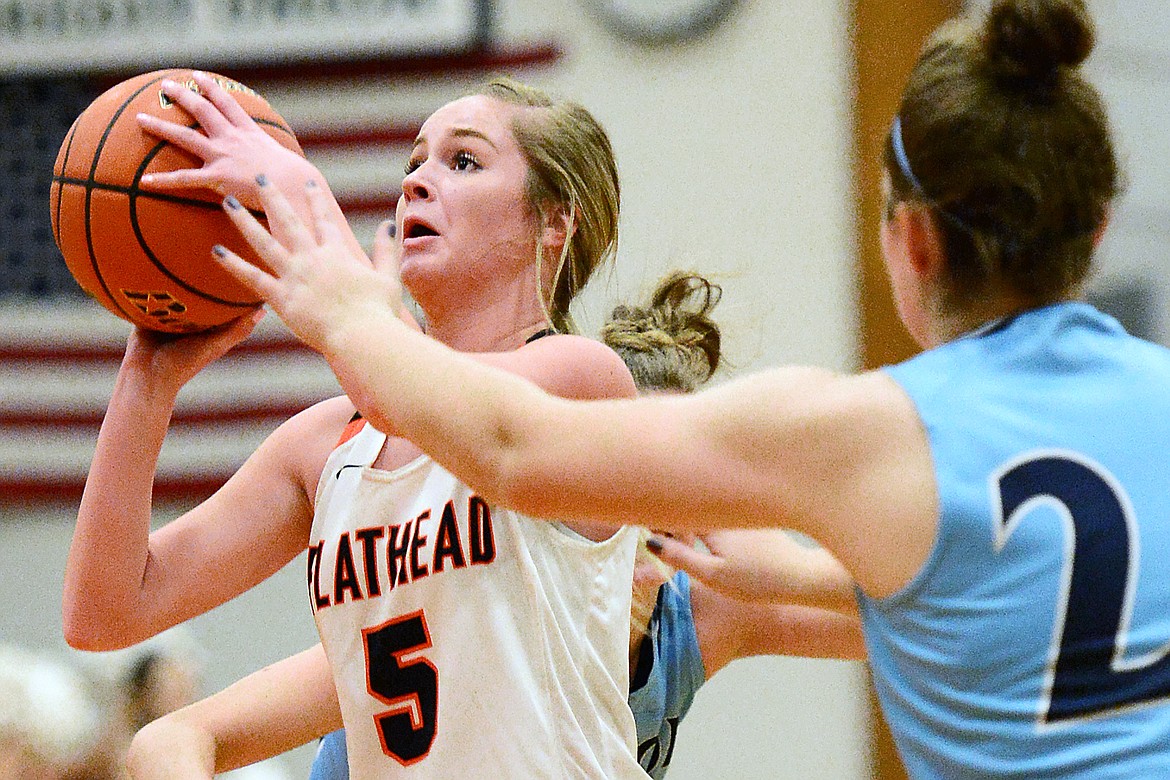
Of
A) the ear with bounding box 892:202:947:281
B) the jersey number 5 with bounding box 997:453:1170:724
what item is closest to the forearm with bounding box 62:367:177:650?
the ear with bounding box 892:202:947:281

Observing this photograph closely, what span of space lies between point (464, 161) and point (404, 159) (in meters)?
3.59

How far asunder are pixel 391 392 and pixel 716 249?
4.36 meters

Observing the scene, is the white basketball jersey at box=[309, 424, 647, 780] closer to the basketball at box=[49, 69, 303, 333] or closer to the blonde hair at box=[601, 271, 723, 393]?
the basketball at box=[49, 69, 303, 333]

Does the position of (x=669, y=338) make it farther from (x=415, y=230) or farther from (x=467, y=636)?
(x=467, y=636)

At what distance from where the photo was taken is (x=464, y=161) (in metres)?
2.33

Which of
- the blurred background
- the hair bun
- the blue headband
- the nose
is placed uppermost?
the hair bun

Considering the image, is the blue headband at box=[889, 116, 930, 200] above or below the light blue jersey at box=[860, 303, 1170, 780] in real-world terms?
above

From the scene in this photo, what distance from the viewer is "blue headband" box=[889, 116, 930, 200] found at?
1556mm

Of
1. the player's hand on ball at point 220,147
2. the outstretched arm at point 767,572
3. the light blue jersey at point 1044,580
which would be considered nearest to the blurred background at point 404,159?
the player's hand on ball at point 220,147

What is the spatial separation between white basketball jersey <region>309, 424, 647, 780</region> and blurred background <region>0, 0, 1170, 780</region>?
3.68m

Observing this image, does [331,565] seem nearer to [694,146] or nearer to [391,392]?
[391,392]

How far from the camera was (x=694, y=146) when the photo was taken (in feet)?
19.3

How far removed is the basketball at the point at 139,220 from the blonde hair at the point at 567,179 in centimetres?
40

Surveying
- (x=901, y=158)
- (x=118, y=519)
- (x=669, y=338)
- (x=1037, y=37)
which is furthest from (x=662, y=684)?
(x=1037, y=37)
